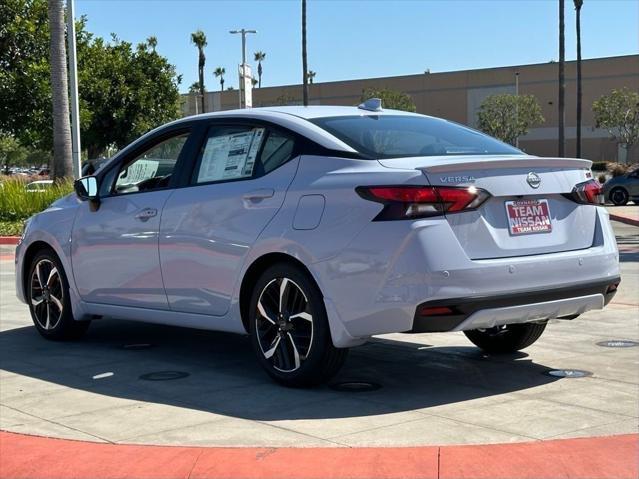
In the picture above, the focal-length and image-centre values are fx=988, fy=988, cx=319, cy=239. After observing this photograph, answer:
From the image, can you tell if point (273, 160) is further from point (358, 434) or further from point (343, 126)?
point (358, 434)

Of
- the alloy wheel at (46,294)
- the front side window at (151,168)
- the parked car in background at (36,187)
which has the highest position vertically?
the front side window at (151,168)

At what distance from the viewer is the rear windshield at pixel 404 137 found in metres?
6.03

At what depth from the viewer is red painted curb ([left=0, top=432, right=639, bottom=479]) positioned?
4328mm

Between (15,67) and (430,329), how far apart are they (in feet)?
100

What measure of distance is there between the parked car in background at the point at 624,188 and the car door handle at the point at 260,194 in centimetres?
2957

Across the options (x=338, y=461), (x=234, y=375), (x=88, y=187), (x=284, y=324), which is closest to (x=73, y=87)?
(x=88, y=187)

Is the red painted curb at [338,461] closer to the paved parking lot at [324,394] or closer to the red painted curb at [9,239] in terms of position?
the paved parking lot at [324,394]

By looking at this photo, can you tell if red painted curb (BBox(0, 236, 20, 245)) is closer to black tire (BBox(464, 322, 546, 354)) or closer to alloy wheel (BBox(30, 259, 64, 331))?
alloy wheel (BBox(30, 259, 64, 331))

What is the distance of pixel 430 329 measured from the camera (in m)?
5.42

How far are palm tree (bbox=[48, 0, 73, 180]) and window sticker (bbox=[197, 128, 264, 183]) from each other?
62.2ft

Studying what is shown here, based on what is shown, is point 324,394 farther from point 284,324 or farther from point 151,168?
point 151,168

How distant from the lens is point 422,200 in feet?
17.8

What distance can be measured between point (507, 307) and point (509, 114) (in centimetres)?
6928

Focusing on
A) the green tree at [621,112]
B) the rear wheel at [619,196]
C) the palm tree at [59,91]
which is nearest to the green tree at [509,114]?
the green tree at [621,112]
